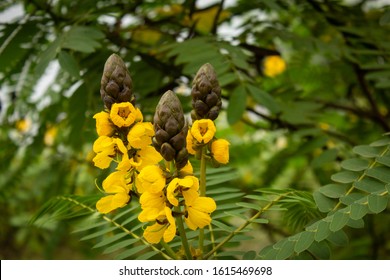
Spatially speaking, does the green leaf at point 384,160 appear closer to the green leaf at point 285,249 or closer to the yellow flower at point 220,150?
the green leaf at point 285,249

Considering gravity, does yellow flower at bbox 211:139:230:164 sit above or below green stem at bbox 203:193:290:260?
above

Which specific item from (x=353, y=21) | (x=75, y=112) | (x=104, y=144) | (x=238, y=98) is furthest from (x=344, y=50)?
(x=104, y=144)

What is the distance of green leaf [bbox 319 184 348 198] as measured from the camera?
1.18 m

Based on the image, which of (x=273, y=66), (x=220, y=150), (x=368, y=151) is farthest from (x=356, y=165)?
(x=273, y=66)

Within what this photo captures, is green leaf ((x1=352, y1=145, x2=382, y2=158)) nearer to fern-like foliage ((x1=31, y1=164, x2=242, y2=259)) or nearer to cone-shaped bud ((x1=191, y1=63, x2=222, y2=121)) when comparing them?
fern-like foliage ((x1=31, y1=164, x2=242, y2=259))

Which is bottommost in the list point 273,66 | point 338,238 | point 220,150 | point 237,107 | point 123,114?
point 273,66

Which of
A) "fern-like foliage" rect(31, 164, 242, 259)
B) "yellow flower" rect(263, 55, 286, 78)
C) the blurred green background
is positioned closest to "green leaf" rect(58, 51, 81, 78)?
the blurred green background

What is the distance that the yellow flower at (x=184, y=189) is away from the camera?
0.90 m

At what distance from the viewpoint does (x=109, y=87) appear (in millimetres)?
954

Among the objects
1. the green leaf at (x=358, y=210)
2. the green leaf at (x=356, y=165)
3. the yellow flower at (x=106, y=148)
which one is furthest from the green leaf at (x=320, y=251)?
the yellow flower at (x=106, y=148)

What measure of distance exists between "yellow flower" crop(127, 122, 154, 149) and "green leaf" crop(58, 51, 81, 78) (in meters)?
0.59

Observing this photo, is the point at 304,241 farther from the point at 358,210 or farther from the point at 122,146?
the point at 122,146

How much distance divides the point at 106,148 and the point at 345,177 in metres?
0.54

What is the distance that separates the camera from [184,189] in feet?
3.05
